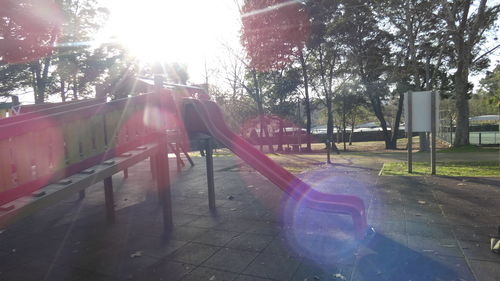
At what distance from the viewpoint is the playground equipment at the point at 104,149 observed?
3.30m

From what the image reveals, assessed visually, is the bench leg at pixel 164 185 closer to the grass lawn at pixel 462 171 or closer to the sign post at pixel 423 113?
the grass lawn at pixel 462 171

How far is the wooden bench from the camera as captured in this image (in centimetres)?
325

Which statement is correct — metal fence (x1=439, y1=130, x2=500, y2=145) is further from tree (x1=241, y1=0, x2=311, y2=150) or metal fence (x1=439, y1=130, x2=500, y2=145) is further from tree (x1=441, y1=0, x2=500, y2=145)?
tree (x1=241, y1=0, x2=311, y2=150)

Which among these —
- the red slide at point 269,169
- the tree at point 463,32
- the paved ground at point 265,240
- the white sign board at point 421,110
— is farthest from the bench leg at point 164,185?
the tree at point 463,32

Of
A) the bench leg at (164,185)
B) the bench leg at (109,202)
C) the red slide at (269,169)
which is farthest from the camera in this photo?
the bench leg at (109,202)

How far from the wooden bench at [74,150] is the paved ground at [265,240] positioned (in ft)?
2.46

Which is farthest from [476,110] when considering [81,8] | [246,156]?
[246,156]

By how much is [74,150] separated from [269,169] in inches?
107

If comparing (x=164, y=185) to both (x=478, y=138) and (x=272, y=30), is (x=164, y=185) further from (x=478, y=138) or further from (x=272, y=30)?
(x=478, y=138)

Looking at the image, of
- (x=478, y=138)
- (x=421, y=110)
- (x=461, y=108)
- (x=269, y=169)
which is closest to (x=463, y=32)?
(x=461, y=108)

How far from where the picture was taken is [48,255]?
4113mm

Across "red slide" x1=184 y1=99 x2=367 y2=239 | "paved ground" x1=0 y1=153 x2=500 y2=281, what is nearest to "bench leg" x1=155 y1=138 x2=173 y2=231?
"paved ground" x1=0 y1=153 x2=500 y2=281

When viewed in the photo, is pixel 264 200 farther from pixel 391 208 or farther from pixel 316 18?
pixel 316 18

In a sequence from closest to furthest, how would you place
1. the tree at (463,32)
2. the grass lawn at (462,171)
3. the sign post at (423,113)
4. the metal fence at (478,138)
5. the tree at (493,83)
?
1. the grass lawn at (462,171)
2. the sign post at (423,113)
3. the tree at (463,32)
4. the tree at (493,83)
5. the metal fence at (478,138)
